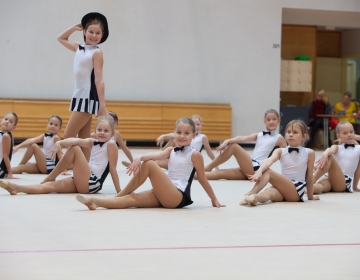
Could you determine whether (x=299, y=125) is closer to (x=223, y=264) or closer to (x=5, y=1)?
(x=223, y=264)

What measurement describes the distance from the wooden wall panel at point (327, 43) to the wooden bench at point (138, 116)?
19.4 ft

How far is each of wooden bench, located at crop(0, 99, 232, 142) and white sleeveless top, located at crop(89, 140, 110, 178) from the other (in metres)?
8.55

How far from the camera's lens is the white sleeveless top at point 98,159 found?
5.97 m

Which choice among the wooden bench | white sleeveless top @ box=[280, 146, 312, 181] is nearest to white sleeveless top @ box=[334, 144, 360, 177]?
white sleeveless top @ box=[280, 146, 312, 181]

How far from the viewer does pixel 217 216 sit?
4.86 metres

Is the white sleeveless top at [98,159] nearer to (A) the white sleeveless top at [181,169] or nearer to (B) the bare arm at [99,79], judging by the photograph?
(B) the bare arm at [99,79]

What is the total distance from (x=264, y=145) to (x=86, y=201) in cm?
358

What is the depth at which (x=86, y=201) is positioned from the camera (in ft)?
15.7

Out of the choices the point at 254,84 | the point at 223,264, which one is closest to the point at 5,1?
the point at 254,84

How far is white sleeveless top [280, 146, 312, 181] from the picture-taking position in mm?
5844

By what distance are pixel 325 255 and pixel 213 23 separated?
12655 millimetres

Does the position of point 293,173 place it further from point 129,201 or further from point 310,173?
point 129,201

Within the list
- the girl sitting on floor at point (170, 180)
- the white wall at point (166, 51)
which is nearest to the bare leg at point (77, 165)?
the girl sitting on floor at point (170, 180)

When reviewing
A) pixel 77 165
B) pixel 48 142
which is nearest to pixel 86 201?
pixel 77 165
